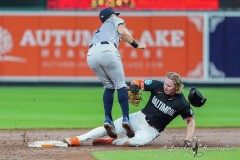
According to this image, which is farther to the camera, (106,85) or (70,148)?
(106,85)

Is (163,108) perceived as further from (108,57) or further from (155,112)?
(108,57)

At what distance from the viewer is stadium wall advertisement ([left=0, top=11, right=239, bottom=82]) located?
71.3 ft

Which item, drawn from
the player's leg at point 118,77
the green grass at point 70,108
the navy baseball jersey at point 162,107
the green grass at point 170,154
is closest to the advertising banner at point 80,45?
the green grass at point 70,108

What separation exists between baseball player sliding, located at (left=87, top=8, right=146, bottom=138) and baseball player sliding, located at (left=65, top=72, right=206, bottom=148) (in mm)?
119

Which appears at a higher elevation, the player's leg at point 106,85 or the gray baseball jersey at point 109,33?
the gray baseball jersey at point 109,33

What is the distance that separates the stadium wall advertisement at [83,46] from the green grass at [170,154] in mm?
12549

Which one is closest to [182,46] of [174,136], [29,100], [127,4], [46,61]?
[127,4]

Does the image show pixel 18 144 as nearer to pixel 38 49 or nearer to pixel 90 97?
pixel 90 97

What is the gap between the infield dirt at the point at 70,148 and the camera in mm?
8820

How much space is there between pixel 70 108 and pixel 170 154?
721cm

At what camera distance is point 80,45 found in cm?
2188

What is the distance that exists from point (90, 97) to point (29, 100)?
159cm

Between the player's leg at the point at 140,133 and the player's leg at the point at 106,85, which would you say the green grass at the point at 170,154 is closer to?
the player's leg at the point at 140,133

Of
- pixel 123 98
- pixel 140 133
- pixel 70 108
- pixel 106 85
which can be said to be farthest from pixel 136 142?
pixel 70 108
